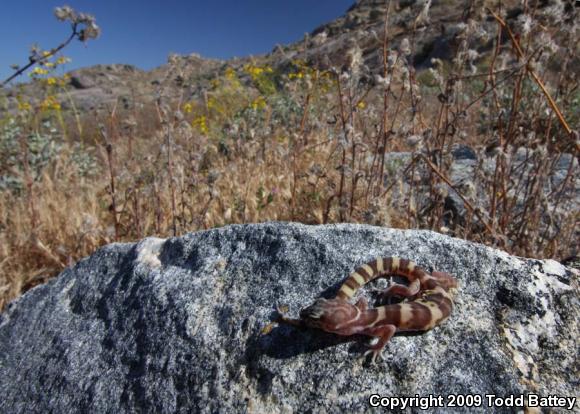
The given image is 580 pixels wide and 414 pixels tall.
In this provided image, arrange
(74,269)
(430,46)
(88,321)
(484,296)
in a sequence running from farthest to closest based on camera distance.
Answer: (430,46)
(74,269)
(88,321)
(484,296)

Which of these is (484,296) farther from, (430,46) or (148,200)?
(430,46)

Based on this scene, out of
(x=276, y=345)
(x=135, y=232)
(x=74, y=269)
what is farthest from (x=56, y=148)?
(x=276, y=345)

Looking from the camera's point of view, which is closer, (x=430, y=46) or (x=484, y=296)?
(x=484, y=296)

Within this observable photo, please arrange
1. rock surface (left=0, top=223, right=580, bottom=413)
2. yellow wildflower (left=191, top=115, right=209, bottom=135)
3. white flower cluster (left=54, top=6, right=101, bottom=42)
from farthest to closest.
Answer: yellow wildflower (left=191, top=115, right=209, bottom=135)
white flower cluster (left=54, top=6, right=101, bottom=42)
rock surface (left=0, top=223, right=580, bottom=413)

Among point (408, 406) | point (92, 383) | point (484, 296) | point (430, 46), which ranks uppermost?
point (430, 46)

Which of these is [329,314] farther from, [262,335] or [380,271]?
[380,271]

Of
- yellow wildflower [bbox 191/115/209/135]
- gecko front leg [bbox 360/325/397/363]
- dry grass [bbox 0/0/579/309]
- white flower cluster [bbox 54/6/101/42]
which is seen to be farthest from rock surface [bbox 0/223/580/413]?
yellow wildflower [bbox 191/115/209/135]

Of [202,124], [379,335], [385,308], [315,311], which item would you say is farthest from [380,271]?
[202,124]

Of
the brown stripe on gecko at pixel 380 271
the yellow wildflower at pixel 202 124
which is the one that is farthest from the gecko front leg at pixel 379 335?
the yellow wildflower at pixel 202 124

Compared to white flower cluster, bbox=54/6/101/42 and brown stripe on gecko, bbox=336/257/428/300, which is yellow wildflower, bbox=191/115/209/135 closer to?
white flower cluster, bbox=54/6/101/42
